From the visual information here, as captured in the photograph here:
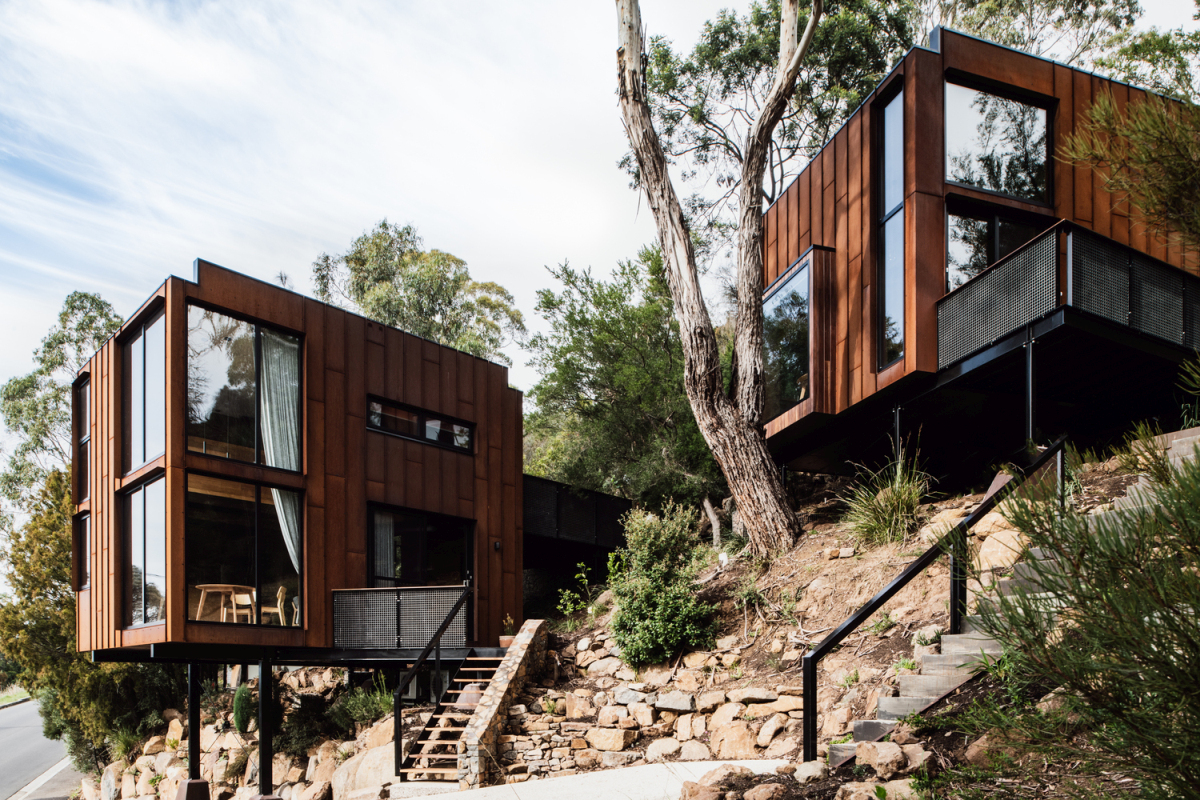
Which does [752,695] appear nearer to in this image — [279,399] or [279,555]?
[279,555]

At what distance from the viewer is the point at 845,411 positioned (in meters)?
11.1

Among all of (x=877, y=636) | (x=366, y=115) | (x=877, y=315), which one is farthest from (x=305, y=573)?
(x=366, y=115)

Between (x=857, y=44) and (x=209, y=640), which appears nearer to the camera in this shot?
(x=209, y=640)

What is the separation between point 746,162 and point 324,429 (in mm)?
7234

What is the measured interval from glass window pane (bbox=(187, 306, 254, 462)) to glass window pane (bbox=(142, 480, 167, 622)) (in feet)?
2.67

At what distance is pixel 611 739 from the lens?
8633mm

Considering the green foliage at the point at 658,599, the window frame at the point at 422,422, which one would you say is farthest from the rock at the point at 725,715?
the window frame at the point at 422,422

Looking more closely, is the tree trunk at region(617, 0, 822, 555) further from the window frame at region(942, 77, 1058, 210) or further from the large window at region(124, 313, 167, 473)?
Answer: the large window at region(124, 313, 167, 473)

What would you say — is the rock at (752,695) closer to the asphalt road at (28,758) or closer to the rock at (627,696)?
the rock at (627,696)

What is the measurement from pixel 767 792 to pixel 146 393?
9450 mm

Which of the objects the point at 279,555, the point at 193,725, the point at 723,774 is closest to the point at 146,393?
the point at 279,555

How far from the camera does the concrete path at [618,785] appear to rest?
607 centimetres

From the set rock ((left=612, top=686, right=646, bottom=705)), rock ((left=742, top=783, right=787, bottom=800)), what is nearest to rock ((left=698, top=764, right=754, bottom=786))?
rock ((left=742, top=783, right=787, bottom=800))

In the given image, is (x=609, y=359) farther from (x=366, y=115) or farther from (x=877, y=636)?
(x=877, y=636)
